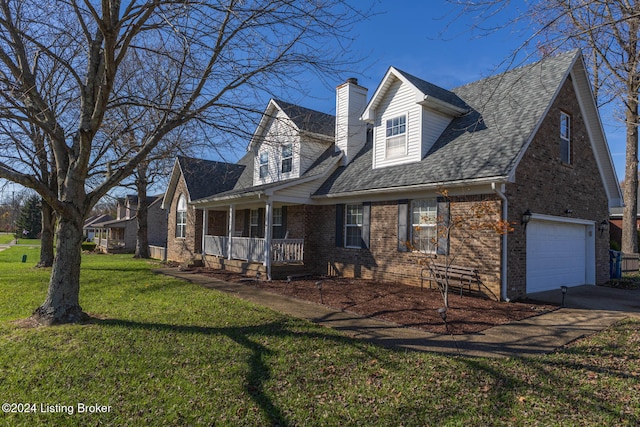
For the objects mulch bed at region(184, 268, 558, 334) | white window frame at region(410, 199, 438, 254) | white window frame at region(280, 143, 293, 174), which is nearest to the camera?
mulch bed at region(184, 268, 558, 334)

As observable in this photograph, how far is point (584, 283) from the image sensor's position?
1333 centimetres

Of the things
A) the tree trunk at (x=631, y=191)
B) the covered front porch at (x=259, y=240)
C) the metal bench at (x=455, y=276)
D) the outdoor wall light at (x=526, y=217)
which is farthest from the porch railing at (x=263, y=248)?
the tree trunk at (x=631, y=191)

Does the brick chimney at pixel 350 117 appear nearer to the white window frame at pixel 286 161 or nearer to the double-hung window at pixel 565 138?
the white window frame at pixel 286 161

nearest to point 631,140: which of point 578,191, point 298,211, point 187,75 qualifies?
point 578,191

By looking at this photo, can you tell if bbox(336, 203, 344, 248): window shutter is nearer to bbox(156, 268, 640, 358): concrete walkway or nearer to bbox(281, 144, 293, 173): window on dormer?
bbox(281, 144, 293, 173): window on dormer

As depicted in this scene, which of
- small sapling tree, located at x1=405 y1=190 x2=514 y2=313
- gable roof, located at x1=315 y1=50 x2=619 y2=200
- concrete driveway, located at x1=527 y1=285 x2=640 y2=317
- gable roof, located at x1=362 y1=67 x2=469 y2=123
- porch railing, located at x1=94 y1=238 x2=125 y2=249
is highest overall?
gable roof, located at x1=362 y1=67 x2=469 y2=123

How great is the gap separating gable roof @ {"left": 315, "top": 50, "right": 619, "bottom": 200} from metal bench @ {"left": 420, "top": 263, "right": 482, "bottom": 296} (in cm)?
237

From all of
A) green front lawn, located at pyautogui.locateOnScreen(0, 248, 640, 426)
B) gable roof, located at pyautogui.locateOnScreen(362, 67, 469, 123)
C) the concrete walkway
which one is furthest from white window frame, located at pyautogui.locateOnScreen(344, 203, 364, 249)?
green front lawn, located at pyautogui.locateOnScreen(0, 248, 640, 426)

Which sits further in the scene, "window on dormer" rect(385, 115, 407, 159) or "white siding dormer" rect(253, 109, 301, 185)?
"white siding dormer" rect(253, 109, 301, 185)

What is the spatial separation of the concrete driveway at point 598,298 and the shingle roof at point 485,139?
4.07m

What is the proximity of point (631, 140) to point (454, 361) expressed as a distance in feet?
67.1

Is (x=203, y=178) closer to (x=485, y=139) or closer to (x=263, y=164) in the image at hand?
(x=263, y=164)

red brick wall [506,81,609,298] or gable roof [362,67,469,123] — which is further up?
gable roof [362,67,469,123]

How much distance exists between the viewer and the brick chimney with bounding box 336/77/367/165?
51.8 ft
